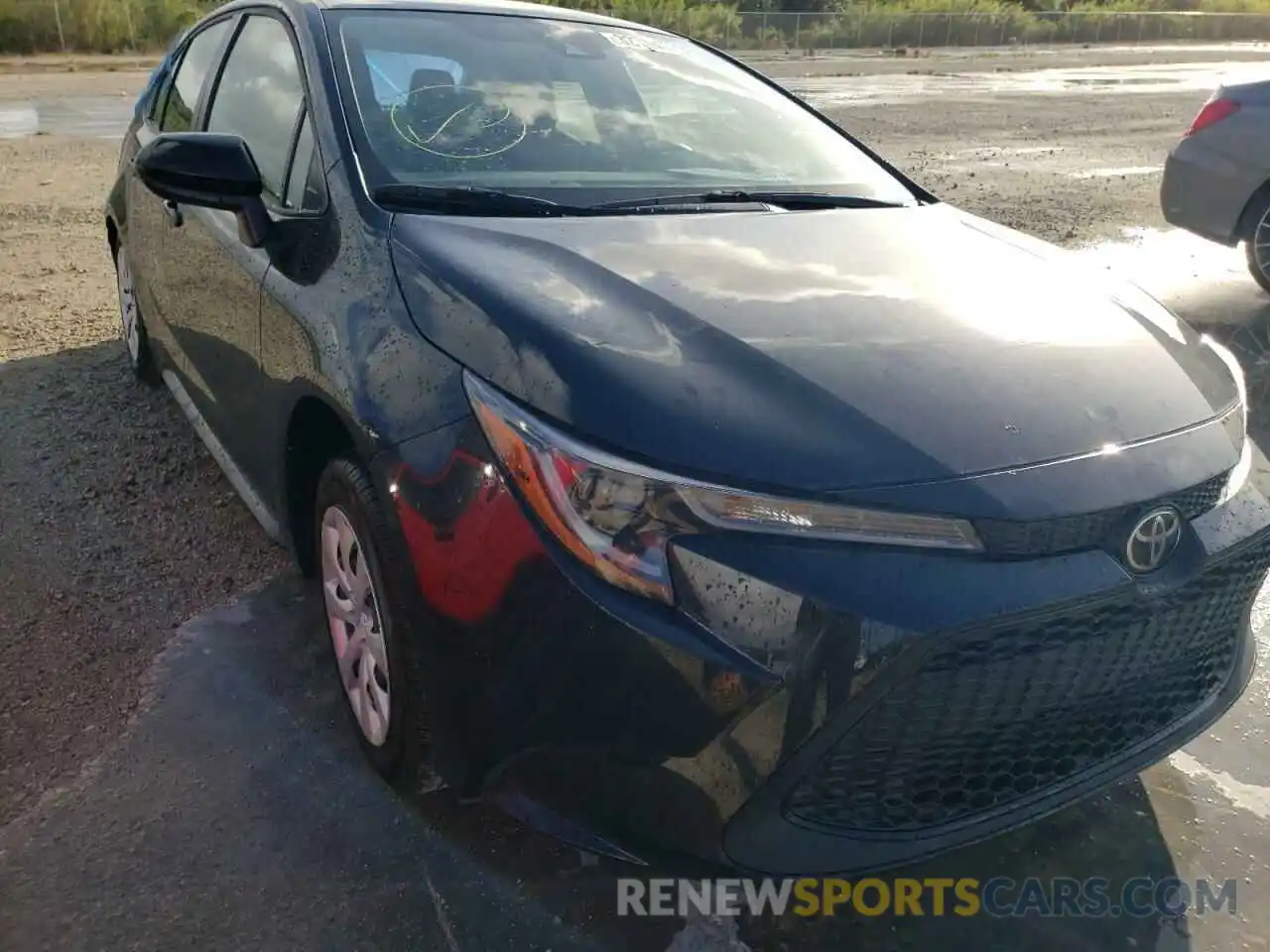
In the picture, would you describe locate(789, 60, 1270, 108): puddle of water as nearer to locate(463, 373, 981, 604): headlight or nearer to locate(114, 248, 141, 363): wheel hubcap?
locate(114, 248, 141, 363): wheel hubcap

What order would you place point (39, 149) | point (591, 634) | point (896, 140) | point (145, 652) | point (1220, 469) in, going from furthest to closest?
point (896, 140) < point (39, 149) < point (145, 652) < point (1220, 469) < point (591, 634)

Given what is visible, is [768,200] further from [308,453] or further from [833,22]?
[833,22]

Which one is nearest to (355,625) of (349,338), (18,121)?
(349,338)

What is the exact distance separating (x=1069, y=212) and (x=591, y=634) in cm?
809

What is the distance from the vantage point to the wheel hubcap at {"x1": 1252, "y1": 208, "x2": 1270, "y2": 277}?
Answer: 19.7 ft

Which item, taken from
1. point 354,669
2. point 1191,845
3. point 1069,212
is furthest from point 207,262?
point 1069,212

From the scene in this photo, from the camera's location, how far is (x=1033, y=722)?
180 cm

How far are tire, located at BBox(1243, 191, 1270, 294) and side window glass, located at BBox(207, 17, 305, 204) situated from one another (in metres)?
5.30

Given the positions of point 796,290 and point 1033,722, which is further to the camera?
point 796,290

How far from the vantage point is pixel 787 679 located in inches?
64.0

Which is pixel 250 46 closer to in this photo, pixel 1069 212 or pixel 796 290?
pixel 796 290

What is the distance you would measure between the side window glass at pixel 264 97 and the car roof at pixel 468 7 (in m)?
0.15

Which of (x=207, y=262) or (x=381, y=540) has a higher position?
(x=207, y=262)

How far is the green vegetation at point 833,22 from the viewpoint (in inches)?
979
